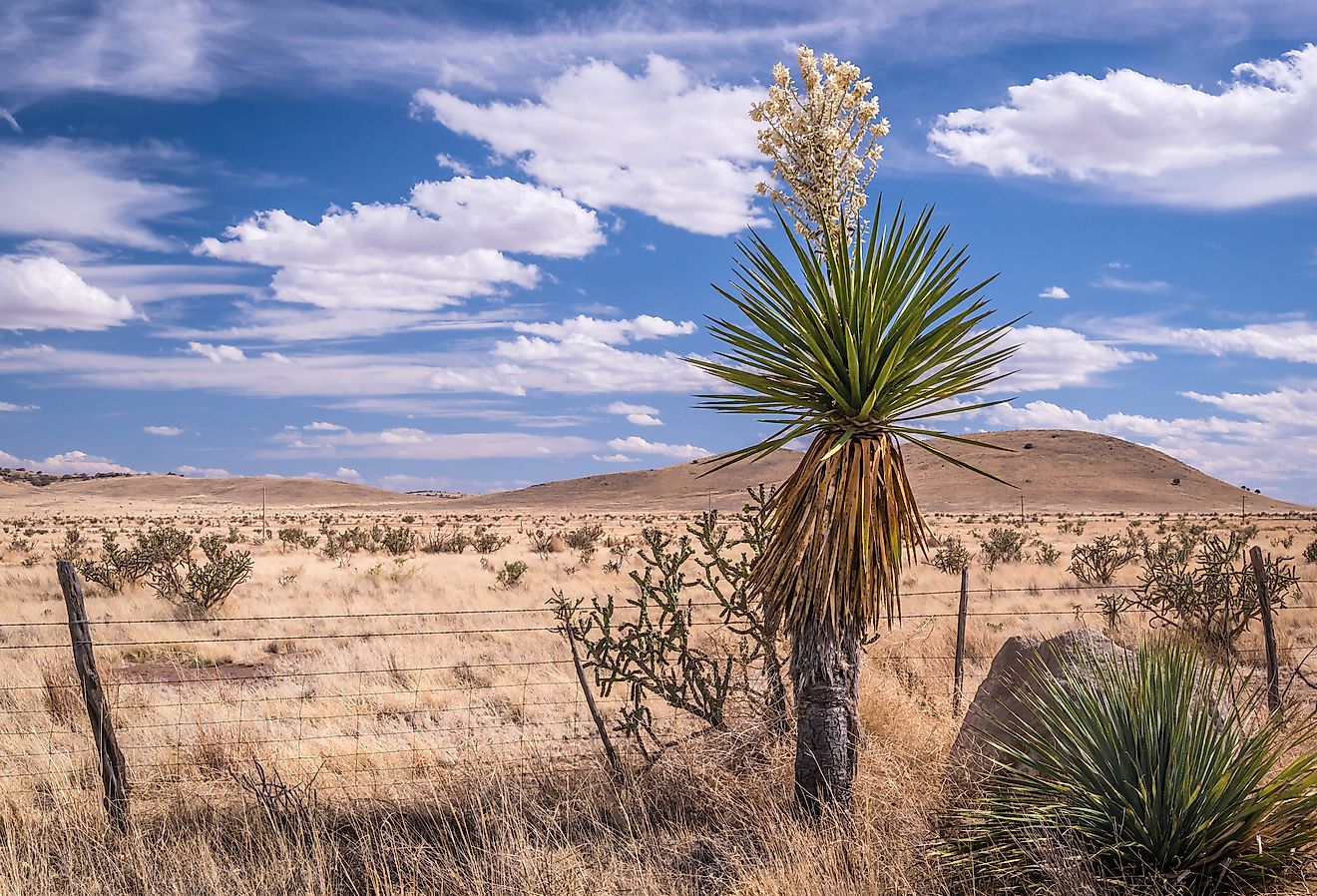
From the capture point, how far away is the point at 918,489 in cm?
11488

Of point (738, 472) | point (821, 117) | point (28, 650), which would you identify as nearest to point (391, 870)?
point (821, 117)

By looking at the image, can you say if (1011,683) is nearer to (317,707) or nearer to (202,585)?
(317,707)

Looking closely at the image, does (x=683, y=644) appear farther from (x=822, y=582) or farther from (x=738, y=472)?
(x=738, y=472)

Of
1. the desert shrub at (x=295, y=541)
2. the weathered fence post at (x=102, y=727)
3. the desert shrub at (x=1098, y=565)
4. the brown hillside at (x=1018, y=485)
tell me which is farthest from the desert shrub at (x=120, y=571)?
the brown hillside at (x=1018, y=485)

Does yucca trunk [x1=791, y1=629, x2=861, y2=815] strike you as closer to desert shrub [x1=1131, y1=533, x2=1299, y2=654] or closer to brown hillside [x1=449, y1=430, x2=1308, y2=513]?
desert shrub [x1=1131, y1=533, x2=1299, y2=654]

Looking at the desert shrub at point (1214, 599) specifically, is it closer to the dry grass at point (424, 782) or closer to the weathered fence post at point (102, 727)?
the dry grass at point (424, 782)

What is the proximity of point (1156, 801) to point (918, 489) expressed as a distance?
114289 mm

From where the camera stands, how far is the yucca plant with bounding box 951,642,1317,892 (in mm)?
4594

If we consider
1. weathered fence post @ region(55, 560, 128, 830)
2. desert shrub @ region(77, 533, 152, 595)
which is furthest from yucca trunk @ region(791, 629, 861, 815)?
desert shrub @ region(77, 533, 152, 595)

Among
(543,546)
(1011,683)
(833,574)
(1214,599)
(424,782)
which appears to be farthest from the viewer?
(543,546)

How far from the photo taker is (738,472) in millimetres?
144750

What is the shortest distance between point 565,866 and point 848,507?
9.12 ft

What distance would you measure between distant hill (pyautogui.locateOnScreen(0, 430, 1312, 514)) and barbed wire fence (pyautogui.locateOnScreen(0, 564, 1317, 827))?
72.8 metres

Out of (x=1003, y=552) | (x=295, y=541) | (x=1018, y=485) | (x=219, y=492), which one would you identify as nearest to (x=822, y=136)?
(x=1003, y=552)
